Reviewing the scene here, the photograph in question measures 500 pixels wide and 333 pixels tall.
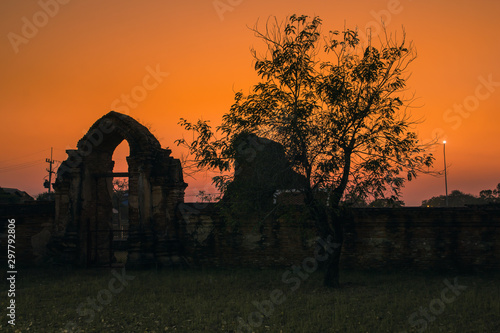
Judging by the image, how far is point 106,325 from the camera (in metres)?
8.40

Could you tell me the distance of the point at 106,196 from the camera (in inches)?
646

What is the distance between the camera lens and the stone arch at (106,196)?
1476 centimetres

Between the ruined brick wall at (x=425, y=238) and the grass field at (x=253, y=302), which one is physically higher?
the ruined brick wall at (x=425, y=238)

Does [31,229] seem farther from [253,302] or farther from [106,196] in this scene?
[253,302]

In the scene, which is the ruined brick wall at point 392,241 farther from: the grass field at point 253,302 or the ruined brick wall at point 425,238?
the grass field at point 253,302

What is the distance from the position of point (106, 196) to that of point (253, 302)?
8.44m

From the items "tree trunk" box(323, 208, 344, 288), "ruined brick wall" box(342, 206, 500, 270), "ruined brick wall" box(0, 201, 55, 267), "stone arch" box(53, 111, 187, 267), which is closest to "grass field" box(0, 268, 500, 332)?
"tree trunk" box(323, 208, 344, 288)

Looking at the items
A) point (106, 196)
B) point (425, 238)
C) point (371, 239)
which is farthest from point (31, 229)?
point (425, 238)

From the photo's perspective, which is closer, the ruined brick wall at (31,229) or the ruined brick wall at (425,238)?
the ruined brick wall at (425,238)

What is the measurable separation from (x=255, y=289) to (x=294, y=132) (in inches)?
154

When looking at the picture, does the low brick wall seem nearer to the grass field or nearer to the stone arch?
the grass field

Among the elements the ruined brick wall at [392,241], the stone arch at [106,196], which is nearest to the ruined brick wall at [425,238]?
the ruined brick wall at [392,241]

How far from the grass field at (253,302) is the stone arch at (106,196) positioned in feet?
4.22

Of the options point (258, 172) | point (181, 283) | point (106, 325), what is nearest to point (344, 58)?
point (258, 172)
